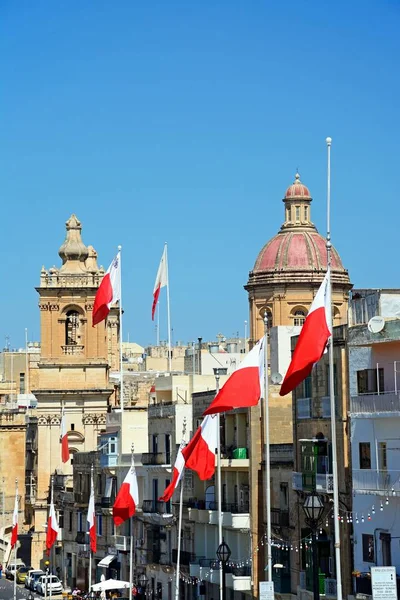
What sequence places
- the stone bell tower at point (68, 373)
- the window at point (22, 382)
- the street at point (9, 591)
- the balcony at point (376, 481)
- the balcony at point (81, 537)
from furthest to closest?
the window at point (22, 382)
the stone bell tower at point (68, 373)
the balcony at point (81, 537)
the street at point (9, 591)
the balcony at point (376, 481)

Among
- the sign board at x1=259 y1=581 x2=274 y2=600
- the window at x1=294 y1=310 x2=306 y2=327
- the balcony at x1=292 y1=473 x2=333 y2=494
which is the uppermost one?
the window at x1=294 y1=310 x2=306 y2=327

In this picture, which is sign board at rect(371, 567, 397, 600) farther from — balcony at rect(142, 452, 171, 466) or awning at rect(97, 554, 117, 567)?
awning at rect(97, 554, 117, 567)

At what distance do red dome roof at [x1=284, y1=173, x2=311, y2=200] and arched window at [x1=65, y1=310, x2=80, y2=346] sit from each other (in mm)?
14450

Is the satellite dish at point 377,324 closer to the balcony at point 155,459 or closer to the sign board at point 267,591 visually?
the sign board at point 267,591

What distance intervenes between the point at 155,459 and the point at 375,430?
91.0 ft

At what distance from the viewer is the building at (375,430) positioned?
44625 millimetres

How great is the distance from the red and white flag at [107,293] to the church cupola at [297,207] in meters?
34.2

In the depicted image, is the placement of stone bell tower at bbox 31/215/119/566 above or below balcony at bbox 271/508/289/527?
above

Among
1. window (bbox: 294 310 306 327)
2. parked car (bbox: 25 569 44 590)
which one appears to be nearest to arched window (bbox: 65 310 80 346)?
window (bbox: 294 310 306 327)

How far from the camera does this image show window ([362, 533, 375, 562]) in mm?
45531

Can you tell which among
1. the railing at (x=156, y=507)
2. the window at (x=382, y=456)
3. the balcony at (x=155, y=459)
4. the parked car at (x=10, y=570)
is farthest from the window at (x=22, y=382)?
the window at (x=382, y=456)

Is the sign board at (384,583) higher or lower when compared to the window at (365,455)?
lower

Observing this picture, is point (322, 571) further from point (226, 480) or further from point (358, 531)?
point (226, 480)

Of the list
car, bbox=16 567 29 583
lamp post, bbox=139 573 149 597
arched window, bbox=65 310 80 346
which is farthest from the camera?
arched window, bbox=65 310 80 346
